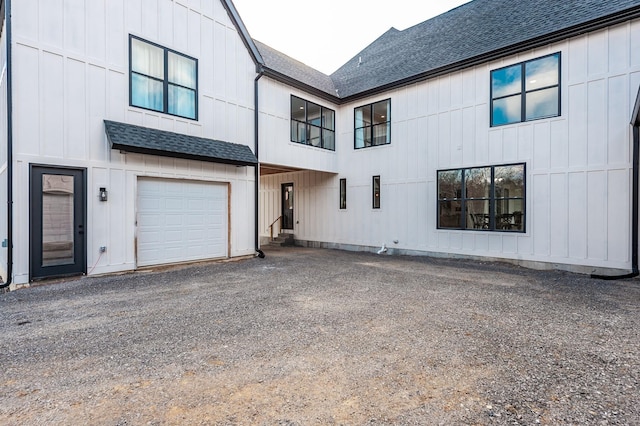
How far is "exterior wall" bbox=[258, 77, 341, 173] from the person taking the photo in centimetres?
1031

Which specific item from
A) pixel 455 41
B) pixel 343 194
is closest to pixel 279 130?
pixel 343 194

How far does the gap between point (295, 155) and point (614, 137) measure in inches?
332

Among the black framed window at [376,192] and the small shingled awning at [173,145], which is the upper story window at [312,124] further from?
the small shingled awning at [173,145]

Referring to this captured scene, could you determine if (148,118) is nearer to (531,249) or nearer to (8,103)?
(8,103)

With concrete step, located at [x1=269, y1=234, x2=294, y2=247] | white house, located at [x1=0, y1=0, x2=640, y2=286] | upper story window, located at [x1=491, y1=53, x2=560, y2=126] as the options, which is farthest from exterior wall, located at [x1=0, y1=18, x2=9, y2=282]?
upper story window, located at [x1=491, y1=53, x2=560, y2=126]

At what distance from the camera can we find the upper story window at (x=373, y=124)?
37.3 feet

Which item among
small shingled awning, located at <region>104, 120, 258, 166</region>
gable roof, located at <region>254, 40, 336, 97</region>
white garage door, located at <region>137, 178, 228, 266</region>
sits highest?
gable roof, located at <region>254, 40, 336, 97</region>

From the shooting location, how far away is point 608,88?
7.28m

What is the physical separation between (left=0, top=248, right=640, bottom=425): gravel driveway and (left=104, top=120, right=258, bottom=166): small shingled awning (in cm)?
299

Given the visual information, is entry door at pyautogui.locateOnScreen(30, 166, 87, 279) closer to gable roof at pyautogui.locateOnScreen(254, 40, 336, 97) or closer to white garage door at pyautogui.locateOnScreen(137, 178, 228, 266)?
white garage door at pyautogui.locateOnScreen(137, 178, 228, 266)

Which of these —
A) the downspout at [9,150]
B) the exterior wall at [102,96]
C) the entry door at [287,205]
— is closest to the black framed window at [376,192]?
the entry door at [287,205]

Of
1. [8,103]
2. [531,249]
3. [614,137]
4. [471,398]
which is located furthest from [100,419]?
[614,137]

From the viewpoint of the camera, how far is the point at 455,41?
10.3m

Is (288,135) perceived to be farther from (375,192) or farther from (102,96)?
(102,96)
